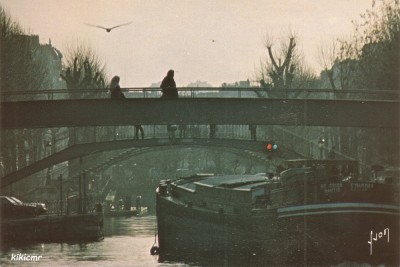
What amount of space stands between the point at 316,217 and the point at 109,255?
531 inches

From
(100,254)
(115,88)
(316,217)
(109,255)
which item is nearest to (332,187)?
(316,217)

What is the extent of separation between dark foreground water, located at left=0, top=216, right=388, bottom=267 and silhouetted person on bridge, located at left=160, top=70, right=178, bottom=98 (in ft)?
23.5

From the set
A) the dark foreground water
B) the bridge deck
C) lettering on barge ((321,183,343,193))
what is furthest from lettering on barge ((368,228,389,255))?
the bridge deck

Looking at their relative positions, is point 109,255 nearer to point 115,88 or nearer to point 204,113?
point 115,88

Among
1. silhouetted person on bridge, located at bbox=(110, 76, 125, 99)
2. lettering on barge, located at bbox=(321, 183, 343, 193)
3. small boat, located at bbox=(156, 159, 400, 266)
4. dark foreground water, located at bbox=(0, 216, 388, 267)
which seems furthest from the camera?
silhouetted person on bridge, located at bbox=(110, 76, 125, 99)

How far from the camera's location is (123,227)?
86688 millimetres

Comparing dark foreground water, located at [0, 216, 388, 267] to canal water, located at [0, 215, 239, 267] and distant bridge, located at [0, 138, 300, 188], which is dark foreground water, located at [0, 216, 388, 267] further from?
distant bridge, located at [0, 138, 300, 188]

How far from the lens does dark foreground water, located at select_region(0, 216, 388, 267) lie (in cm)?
5784

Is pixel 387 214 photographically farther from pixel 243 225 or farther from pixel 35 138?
pixel 35 138

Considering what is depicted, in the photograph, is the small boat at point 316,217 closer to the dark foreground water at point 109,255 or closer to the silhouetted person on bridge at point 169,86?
the dark foreground water at point 109,255

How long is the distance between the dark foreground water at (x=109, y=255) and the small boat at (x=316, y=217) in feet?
2.74

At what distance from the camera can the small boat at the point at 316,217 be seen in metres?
53.2

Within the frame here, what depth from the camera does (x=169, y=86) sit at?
61.9m

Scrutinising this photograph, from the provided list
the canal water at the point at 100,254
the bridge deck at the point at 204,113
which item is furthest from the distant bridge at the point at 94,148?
the bridge deck at the point at 204,113
